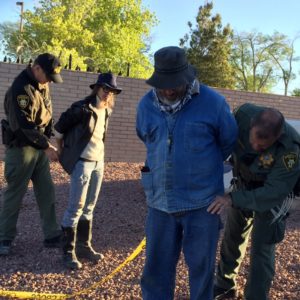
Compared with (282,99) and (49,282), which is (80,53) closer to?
(282,99)

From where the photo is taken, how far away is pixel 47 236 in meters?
4.92

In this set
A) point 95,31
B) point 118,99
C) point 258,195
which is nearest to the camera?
point 258,195

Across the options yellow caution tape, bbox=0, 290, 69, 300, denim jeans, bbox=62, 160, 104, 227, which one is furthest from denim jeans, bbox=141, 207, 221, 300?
denim jeans, bbox=62, 160, 104, 227

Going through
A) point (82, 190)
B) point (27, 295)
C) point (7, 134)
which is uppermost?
point (7, 134)

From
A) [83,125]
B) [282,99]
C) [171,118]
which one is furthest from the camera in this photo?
[282,99]

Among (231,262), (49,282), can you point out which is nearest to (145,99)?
(231,262)

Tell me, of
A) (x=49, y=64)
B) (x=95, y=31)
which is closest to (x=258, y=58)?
(x=95, y=31)

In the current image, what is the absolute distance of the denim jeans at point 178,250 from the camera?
2.92m

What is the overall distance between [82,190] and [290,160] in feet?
6.31

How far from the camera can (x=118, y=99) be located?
417 inches

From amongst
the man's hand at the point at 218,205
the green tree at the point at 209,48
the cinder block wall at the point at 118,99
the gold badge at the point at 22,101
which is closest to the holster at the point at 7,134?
the gold badge at the point at 22,101

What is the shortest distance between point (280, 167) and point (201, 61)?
25542 millimetres

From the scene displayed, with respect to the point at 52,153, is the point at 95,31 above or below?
above

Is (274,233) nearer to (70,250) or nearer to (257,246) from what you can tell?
(257,246)
